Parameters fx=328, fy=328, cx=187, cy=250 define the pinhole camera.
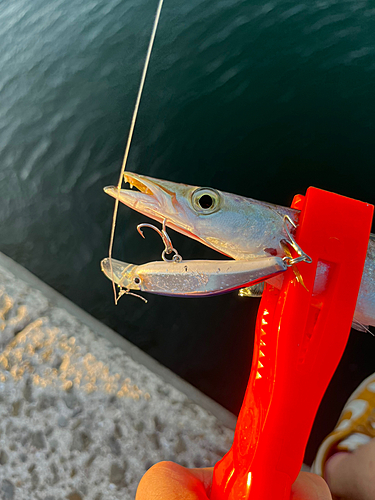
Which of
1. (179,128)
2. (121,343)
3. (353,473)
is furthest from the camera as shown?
(179,128)

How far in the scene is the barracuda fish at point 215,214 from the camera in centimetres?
64

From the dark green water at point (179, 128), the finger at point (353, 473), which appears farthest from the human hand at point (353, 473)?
the dark green water at point (179, 128)

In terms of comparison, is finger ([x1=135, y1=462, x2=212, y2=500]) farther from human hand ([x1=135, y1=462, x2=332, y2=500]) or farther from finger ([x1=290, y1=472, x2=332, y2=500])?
finger ([x1=290, y1=472, x2=332, y2=500])

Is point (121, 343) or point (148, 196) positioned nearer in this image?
point (148, 196)

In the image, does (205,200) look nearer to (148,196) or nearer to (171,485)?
(148,196)

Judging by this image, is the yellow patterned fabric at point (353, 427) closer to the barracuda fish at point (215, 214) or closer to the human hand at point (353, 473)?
the human hand at point (353, 473)

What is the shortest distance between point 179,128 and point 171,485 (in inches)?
46.0

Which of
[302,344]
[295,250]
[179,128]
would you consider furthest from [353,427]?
[179,128]

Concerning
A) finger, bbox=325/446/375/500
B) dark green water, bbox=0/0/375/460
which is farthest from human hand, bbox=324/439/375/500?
dark green water, bbox=0/0/375/460

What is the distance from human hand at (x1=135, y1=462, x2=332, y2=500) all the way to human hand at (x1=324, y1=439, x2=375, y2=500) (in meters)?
0.25

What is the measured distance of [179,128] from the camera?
1.32 meters

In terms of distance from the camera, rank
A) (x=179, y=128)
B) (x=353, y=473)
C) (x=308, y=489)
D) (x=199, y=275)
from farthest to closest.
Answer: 1. (x=179, y=128)
2. (x=353, y=473)
3. (x=308, y=489)
4. (x=199, y=275)

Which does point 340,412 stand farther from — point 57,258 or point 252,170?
point 57,258

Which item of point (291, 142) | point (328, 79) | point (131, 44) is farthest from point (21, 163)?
point (328, 79)
